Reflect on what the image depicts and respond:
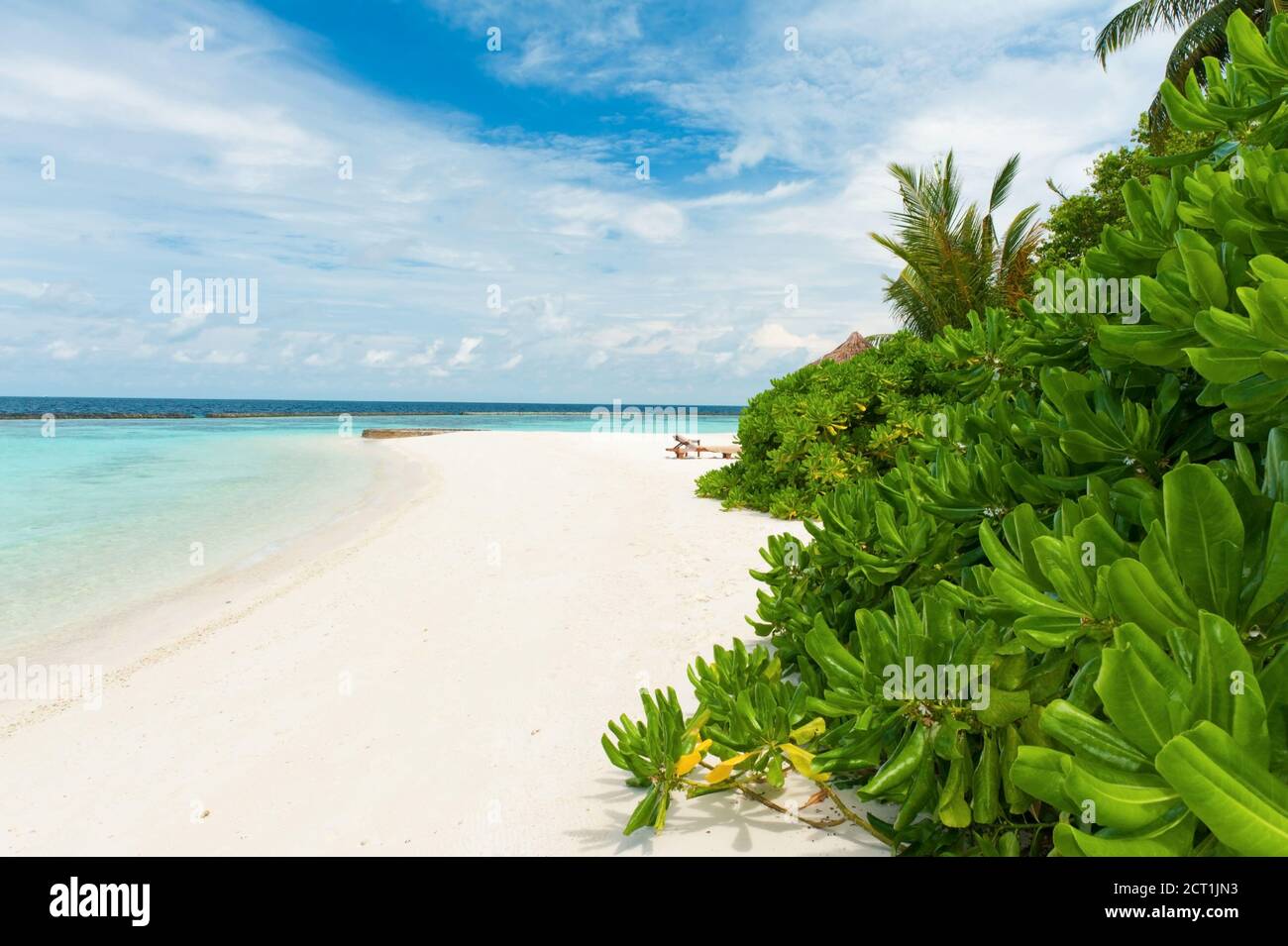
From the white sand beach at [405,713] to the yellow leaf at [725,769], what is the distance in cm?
18

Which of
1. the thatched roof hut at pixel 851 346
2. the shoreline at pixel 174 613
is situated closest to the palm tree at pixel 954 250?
the thatched roof hut at pixel 851 346

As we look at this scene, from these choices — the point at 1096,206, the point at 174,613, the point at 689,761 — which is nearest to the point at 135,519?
the point at 174,613

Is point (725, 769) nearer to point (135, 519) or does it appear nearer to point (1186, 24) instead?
point (135, 519)

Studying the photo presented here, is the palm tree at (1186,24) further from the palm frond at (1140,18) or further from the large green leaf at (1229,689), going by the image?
the large green leaf at (1229,689)

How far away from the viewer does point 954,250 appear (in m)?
15.0

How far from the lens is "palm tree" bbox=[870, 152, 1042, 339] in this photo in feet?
49.0

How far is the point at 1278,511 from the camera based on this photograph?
0.95 metres

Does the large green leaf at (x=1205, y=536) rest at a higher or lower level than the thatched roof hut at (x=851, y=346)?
lower

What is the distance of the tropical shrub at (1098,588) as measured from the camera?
887mm

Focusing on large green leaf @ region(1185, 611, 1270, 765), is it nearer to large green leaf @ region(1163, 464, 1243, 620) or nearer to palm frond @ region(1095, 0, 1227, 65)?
large green leaf @ region(1163, 464, 1243, 620)

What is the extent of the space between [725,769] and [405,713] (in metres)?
2.26

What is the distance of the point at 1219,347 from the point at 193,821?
3.72 meters
